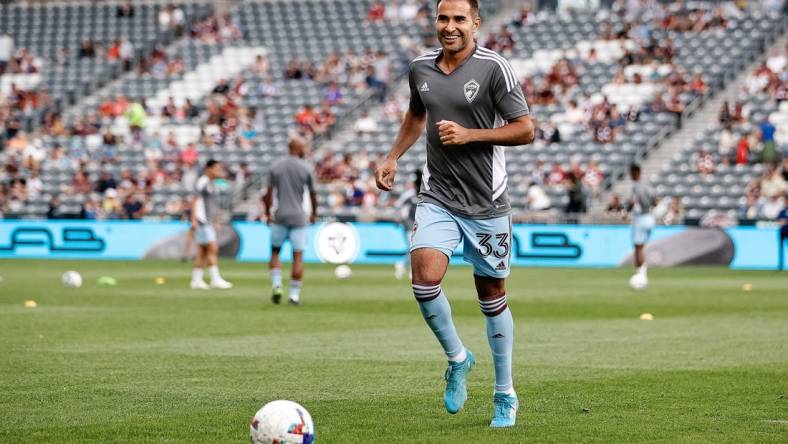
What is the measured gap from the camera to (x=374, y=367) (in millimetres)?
11906

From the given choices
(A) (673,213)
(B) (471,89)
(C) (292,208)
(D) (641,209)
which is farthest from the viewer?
(A) (673,213)

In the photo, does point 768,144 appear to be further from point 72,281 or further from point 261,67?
point 72,281

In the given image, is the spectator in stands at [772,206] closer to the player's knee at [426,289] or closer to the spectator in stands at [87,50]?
the player's knee at [426,289]

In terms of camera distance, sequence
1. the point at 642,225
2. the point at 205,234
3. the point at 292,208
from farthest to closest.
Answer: the point at 642,225
the point at 205,234
the point at 292,208

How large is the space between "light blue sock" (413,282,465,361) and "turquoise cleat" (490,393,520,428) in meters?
0.39

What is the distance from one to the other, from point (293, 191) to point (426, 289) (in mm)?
11842

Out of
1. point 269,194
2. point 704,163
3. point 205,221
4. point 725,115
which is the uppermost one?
point 269,194

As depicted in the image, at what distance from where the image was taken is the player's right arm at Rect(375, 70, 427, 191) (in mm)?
8906

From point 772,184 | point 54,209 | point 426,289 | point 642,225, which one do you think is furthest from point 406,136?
point 54,209

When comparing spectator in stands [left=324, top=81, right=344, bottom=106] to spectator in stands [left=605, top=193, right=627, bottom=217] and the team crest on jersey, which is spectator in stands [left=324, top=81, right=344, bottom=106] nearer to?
spectator in stands [left=605, top=193, right=627, bottom=217]

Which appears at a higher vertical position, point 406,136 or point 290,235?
point 406,136

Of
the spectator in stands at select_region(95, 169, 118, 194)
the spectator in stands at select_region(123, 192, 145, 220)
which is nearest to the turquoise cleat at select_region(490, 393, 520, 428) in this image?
the spectator in stands at select_region(123, 192, 145, 220)

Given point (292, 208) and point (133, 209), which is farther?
point (133, 209)

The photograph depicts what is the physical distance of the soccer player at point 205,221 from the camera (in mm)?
24219
